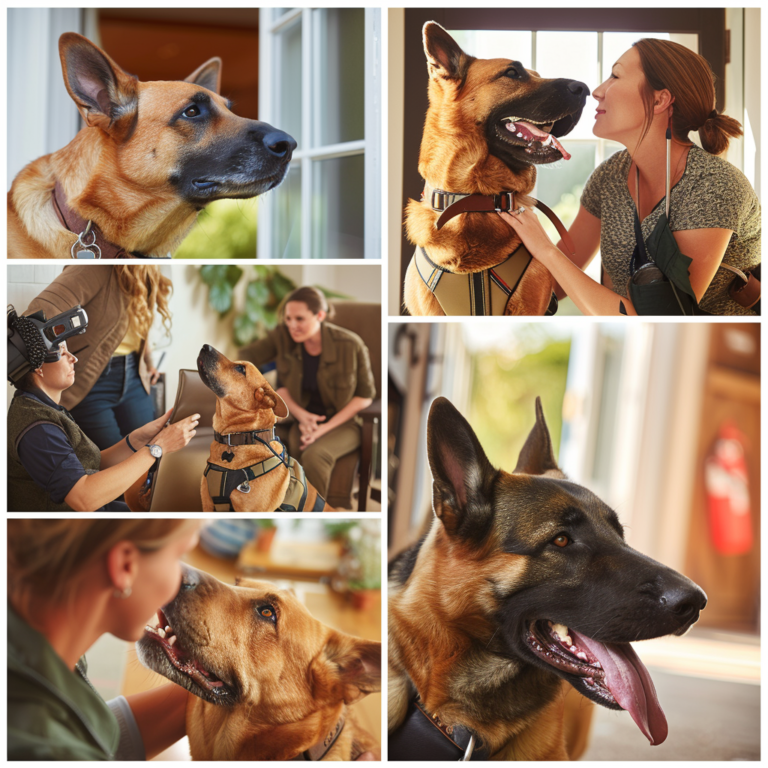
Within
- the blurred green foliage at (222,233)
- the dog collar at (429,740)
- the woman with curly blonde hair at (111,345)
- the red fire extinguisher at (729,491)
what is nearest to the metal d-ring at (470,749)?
the dog collar at (429,740)

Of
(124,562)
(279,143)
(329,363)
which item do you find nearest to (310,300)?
(329,363)

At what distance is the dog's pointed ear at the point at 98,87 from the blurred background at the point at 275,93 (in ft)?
0.34

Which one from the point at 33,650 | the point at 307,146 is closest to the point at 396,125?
the point at 307,146

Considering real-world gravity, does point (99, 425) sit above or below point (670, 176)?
below

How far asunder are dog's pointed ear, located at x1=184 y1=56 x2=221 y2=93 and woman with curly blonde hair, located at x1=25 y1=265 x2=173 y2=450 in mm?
491

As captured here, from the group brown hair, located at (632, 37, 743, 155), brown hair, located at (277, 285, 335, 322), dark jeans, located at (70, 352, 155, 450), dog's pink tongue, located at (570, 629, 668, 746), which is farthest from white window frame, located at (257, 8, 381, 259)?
dog's pink tongue, located at (570, 629, 668, 746)

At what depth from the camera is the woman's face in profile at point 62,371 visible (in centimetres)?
188

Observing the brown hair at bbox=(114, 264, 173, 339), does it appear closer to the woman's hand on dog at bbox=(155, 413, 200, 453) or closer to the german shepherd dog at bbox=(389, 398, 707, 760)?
the woman's hand on dog at bbox=(155, 413, 200, 453)

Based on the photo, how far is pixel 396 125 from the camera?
1.92 meters

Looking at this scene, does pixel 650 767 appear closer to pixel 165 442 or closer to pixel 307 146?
pixel 165 442

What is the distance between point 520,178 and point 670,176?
0.38m

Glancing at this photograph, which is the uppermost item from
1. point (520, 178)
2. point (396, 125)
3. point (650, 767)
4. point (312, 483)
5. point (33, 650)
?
point (396, 125)

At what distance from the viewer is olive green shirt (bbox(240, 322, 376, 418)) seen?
1900 millimetres

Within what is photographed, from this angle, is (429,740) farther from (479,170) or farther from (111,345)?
(479,170)
